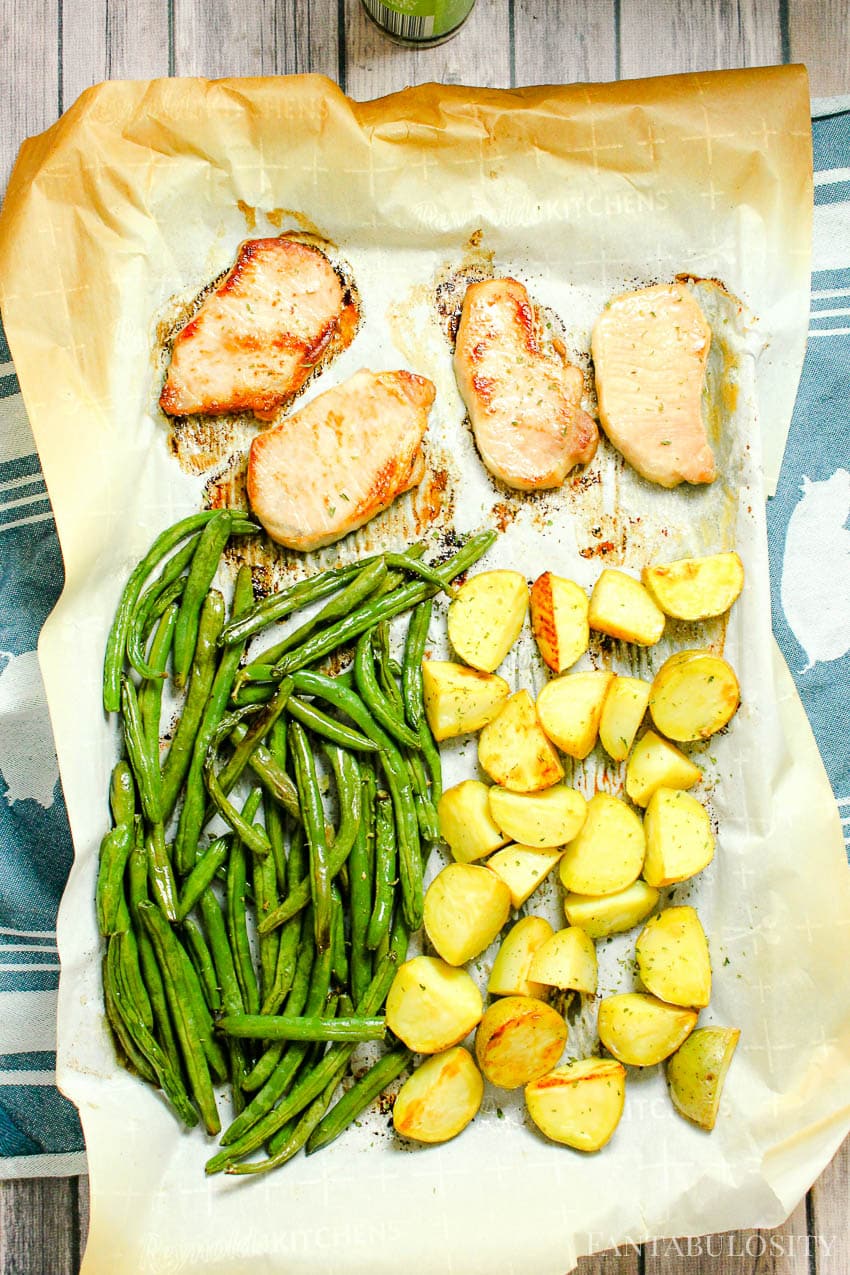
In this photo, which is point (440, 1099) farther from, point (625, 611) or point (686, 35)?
point (686, 35)

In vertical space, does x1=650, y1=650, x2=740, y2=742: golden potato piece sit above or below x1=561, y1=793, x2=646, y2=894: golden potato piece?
above

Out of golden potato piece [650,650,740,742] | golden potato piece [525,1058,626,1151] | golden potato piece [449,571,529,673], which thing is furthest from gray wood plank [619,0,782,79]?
golden potato piece [525,1058,626,1151]

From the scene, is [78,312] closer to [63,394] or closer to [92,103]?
[63,394]

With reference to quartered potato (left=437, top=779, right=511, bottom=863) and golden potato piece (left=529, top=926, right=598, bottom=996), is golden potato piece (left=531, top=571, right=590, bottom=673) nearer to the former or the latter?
quartered potato (left=437, top=779, right=511, bottom=863)

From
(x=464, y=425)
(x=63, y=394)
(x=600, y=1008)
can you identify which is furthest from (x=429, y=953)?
(x=63, y=394)

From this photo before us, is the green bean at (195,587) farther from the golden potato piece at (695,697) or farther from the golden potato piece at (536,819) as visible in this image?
the golden potato piece at (695,697)

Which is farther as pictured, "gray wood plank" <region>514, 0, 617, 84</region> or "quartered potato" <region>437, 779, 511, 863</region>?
"gray wood plank" <region>514, 0, 617, 84</region>
